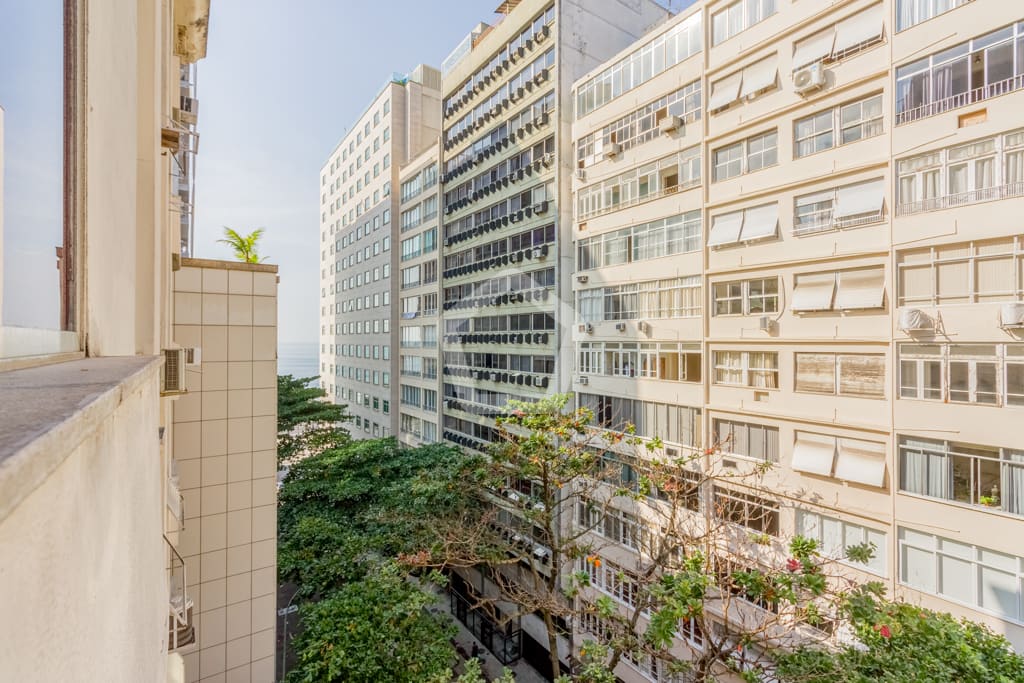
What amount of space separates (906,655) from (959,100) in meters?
10.0

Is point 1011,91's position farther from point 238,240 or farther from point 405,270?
point 405,270

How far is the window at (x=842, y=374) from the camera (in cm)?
1070

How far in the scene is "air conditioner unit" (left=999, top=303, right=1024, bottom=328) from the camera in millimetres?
8648

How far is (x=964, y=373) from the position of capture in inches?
373

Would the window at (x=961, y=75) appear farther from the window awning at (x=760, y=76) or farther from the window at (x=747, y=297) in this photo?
the window at (x=747, y=297)

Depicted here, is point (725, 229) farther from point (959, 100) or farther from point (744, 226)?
point (959, 100)

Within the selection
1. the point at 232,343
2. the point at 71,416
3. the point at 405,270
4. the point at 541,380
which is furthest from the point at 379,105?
the point at 71,416

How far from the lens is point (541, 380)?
1889 centimetres

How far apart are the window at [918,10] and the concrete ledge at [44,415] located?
1435 cm

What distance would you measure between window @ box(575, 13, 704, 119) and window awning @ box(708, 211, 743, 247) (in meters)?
5.06

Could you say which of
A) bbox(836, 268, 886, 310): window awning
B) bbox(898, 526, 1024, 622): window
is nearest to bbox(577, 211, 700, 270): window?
bbox(836, 268, 886, 310): window awning

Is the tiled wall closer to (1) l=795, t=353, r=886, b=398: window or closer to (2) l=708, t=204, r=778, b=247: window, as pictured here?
(2) l=708, t=204, r=778, b=247: window

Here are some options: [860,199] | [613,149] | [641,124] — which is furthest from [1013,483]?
[613,149]

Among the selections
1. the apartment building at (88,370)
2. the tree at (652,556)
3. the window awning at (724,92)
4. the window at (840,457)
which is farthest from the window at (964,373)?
the apartment building at (88,370)
